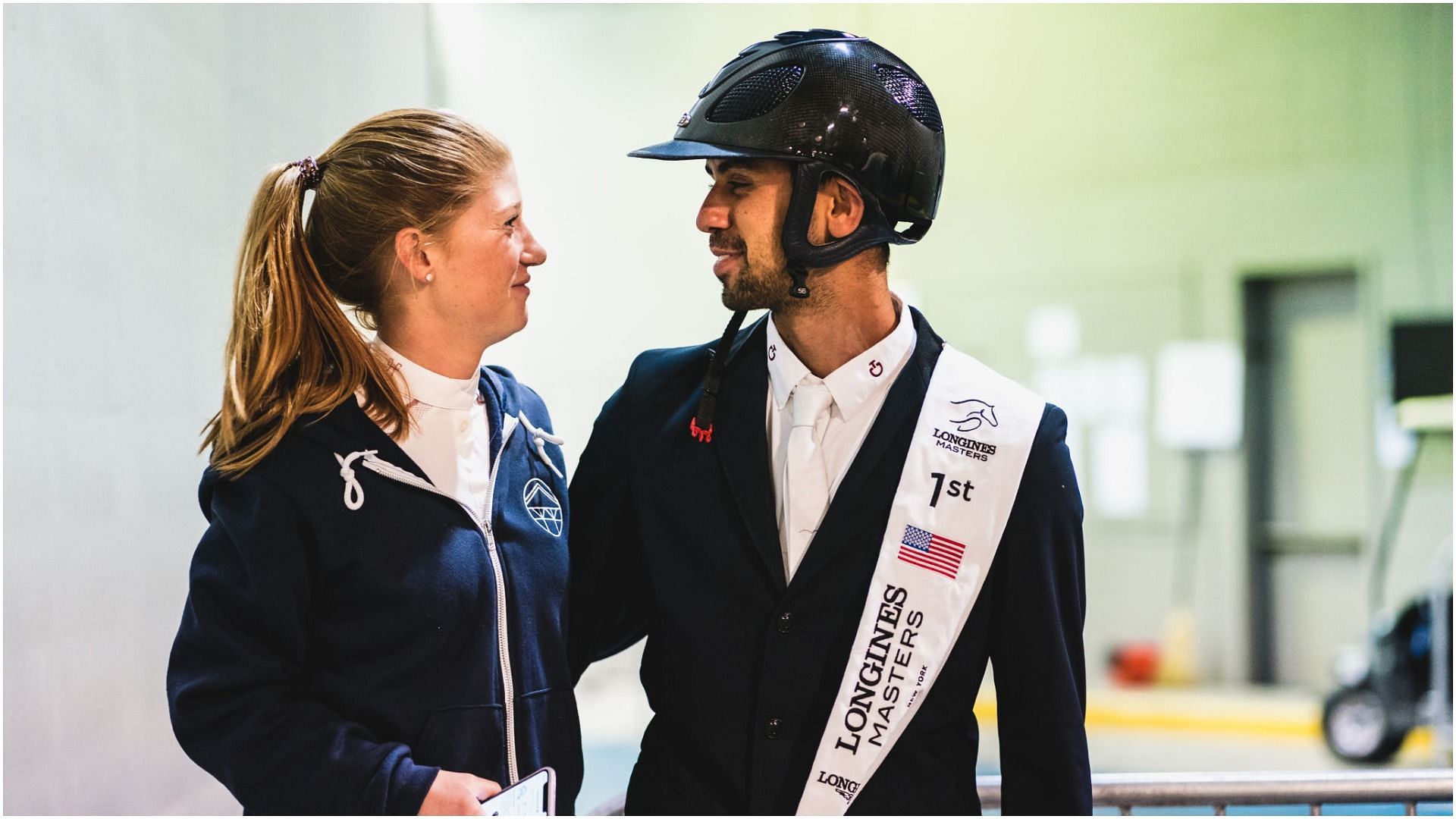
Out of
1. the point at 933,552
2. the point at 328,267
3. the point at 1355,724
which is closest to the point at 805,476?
the point at 933,552

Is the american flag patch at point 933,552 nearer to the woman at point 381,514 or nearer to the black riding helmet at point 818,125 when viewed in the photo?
the black riding helmet at point 818,125

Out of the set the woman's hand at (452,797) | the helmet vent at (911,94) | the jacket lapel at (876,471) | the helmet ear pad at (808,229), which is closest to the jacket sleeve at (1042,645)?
the jacket lapel at (876,471)

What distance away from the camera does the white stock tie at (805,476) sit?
6.44 ft

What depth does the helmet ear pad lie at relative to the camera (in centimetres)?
203

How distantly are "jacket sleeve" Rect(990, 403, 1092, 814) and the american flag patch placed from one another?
82 millimetres

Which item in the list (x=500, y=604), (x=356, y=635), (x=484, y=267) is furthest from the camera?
(x=484, y=267)

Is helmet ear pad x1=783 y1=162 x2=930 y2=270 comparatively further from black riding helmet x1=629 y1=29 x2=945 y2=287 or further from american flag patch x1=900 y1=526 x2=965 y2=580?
american flag patch x1=900 y1=526 x2=965 y2=580

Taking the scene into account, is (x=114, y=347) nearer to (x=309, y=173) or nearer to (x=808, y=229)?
(x=309, y=173)

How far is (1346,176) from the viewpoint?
27.6 ft

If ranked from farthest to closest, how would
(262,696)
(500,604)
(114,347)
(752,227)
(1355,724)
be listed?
(1355,724) < (114,347) < (752,227) < (500,604) < (262,696)

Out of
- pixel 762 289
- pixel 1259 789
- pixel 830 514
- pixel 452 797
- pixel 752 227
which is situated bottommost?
pixel 1259 789

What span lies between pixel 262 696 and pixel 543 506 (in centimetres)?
57

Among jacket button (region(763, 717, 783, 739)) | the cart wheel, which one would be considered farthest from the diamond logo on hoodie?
the cart wheel

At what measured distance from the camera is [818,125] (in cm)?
202
